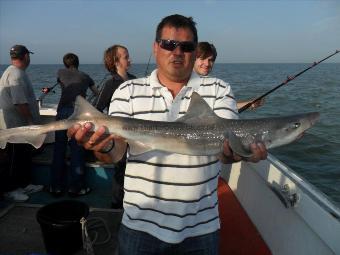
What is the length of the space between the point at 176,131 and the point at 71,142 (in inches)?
186

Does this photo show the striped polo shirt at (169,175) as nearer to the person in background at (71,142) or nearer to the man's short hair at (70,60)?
the person in background at (71,142)

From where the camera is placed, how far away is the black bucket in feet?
16.1

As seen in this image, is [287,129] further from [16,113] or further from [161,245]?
[16,113]

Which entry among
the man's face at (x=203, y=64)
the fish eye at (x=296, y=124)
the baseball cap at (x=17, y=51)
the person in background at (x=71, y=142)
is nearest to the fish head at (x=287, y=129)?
the fish eye at (x=296, y=124)

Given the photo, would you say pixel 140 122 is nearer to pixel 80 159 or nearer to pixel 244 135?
pixel 244 135

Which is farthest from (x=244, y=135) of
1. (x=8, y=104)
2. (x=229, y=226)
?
(x=8, y=104)

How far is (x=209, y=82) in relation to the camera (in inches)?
134

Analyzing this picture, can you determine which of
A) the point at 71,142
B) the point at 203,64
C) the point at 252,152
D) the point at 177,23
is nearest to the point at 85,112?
the point at 177,23

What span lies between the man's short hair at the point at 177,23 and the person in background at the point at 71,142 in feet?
14.0

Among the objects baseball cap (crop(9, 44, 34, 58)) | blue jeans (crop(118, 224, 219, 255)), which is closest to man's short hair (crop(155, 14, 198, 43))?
blue jeans (crop(118, 224, 219, 255))

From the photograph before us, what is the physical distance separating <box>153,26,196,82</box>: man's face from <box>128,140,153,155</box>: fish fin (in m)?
0.64

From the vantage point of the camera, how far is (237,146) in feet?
10.8

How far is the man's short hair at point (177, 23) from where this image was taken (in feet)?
11.1

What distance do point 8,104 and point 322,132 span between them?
1390 centimetres
